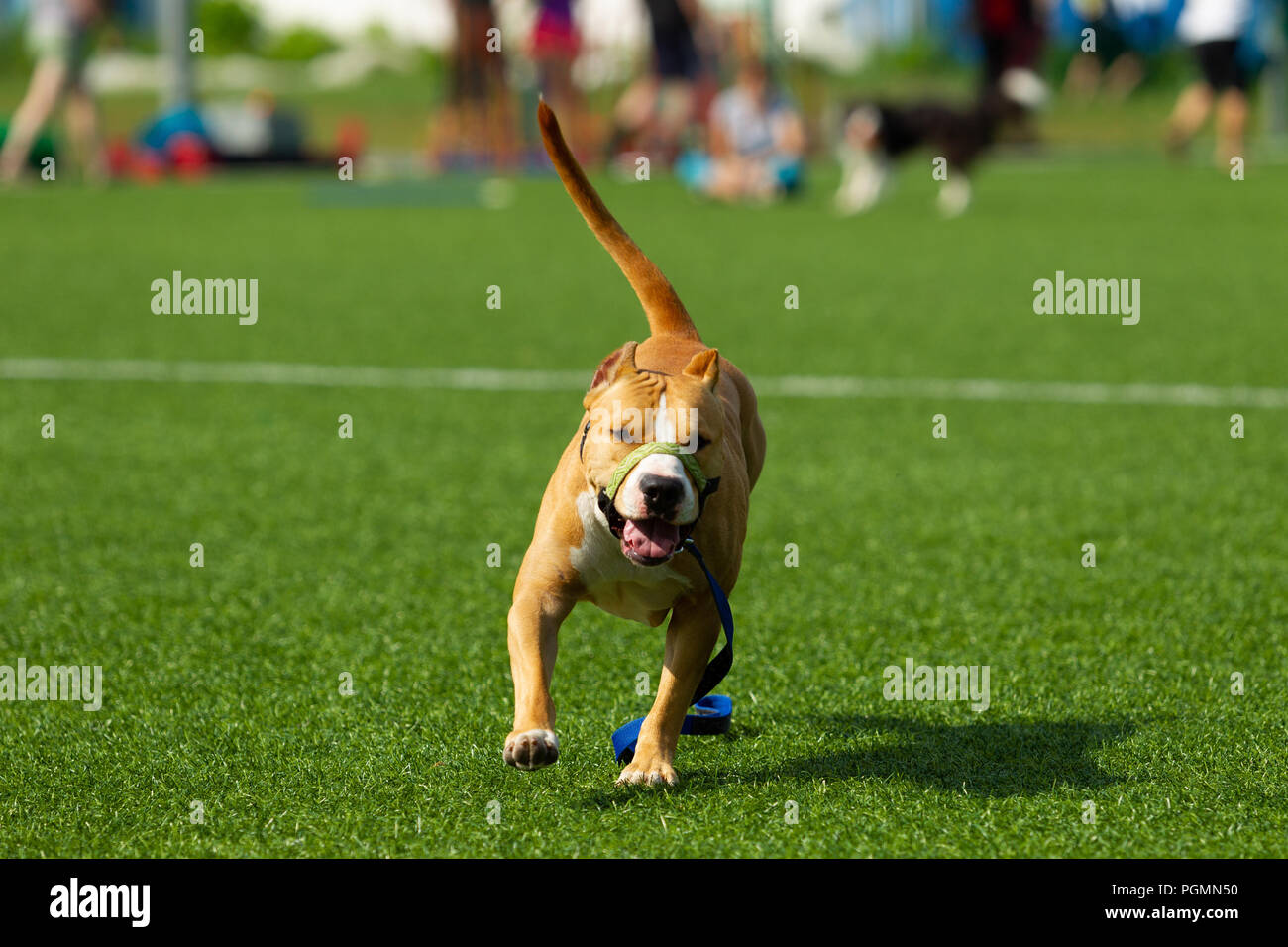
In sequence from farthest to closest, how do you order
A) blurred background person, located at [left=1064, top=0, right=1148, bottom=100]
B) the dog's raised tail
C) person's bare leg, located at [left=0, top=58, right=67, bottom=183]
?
blurred background person, located at [left=1064, top=0, right=1148, bottom=100], person's bare leg, located at [left=0, top=58, right=67, bottom=183], the dog's raised tail

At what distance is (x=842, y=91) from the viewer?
124ft

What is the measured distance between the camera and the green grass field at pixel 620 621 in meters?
3.34

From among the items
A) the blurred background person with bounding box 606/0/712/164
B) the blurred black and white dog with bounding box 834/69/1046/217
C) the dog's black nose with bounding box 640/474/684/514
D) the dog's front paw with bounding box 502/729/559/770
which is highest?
the blurred background person with bounding box 606/0/712/164

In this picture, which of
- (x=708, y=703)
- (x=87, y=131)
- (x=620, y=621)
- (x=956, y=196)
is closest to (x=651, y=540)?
(x=708, y=703)

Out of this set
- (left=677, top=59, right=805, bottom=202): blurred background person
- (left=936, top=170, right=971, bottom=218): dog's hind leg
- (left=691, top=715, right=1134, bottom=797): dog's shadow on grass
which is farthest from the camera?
(left=677, top=59, right=805, bottom=202): blurred background person

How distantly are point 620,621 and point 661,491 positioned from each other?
176 centimetres

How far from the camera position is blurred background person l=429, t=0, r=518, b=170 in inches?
870

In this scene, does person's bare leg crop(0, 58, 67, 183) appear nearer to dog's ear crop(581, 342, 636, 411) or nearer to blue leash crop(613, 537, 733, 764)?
blue leash crop(613, 537, 733, 764)

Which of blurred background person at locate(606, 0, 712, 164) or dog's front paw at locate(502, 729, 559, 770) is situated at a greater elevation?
blurred background person at locate(606, 0, 712, 164)

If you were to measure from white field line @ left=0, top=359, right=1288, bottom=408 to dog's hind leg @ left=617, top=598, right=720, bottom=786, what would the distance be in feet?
15.6

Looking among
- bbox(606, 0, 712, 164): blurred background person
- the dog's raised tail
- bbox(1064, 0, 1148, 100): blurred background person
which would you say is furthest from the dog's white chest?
bbox(1064, 0, 1148, 100): blurred background person

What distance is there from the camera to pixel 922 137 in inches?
682
